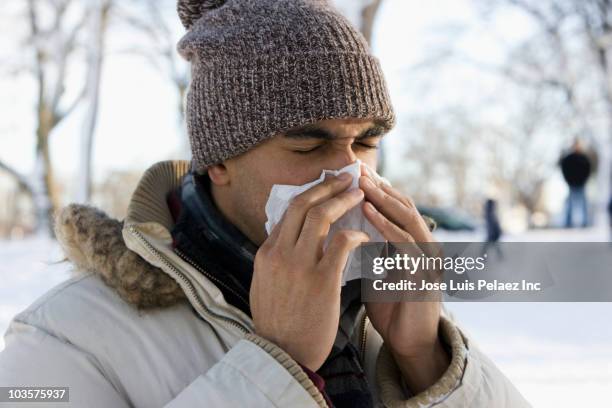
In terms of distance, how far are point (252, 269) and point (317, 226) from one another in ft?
1.29

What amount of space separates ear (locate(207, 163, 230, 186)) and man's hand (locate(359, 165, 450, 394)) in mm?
455

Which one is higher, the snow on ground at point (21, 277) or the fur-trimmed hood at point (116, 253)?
the fur-trimmed hood at point (116, 253)

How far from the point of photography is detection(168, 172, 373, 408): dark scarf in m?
1.70

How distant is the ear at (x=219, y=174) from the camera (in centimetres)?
196

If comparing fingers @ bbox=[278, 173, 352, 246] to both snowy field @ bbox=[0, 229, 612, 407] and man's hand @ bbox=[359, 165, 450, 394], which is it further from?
snowy field @ bbox=[0, 229, 612, 407]

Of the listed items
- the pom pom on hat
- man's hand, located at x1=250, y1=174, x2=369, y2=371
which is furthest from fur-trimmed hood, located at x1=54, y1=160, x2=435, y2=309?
the pom pom on hat

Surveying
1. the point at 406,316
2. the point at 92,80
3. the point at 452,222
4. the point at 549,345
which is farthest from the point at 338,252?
the point at 452,222

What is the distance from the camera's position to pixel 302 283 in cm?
145

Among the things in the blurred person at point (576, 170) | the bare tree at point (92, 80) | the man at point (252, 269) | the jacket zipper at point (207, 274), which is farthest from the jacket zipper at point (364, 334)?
the bare tree at point (92, 80)

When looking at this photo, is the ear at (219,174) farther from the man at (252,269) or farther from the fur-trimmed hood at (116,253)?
the fur-trimmed hood at (116,253)

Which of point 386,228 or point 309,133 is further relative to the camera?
point 309,133

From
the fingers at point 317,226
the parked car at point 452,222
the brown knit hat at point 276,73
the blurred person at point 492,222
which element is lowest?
the parked car at point 452,222

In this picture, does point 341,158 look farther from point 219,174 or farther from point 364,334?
point 364,334

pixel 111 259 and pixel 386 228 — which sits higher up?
pixel 386 228
